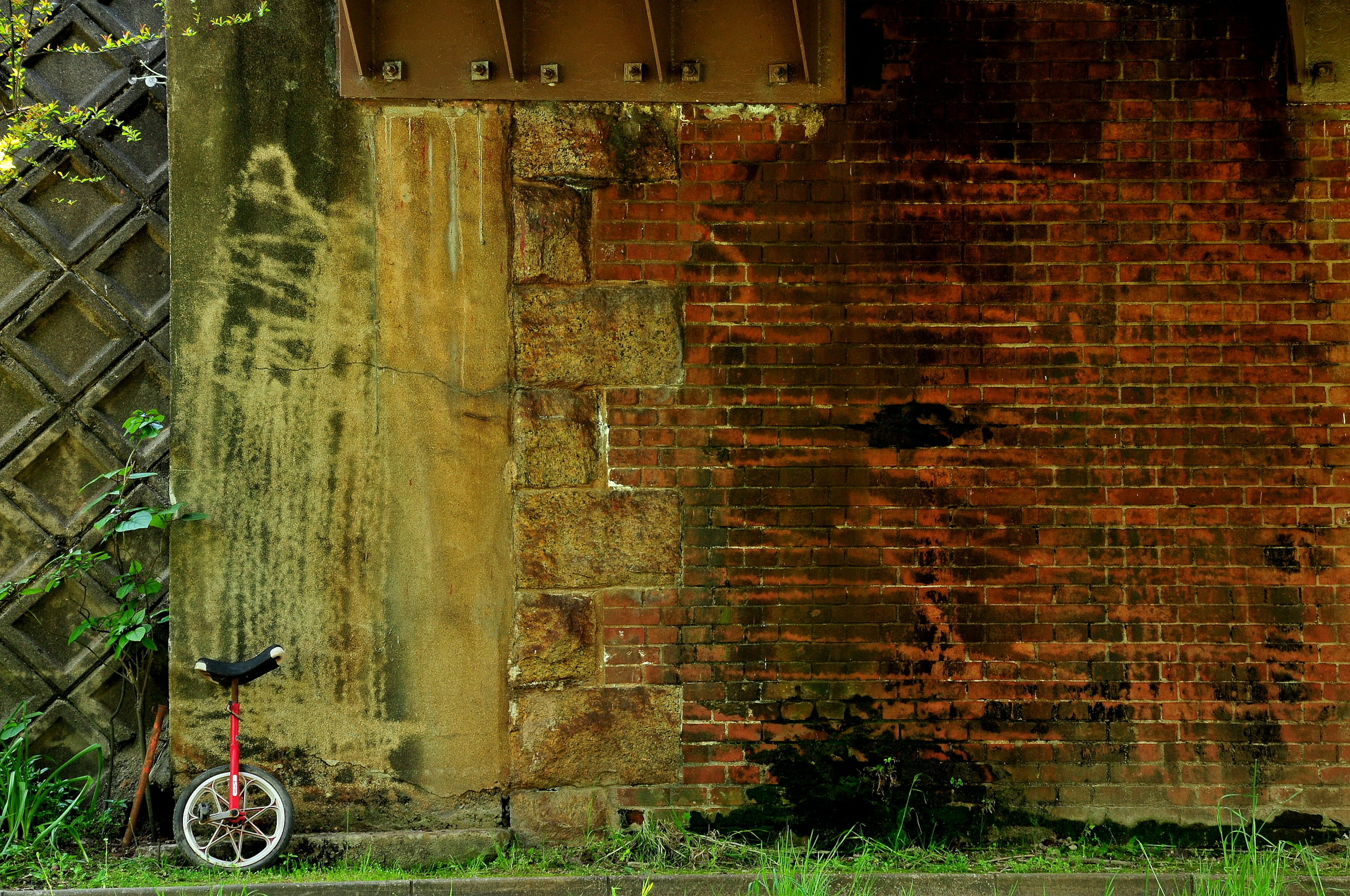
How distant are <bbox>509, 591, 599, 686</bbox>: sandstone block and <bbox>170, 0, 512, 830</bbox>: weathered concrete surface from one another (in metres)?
0.09

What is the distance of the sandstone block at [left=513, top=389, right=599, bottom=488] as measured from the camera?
3.64m

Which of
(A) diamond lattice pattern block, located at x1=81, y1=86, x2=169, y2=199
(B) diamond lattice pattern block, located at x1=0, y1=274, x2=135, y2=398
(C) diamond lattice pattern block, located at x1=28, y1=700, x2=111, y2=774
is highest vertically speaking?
(A) diamond lattice pattern block, located at x1=81, y1=86, x2=169, y2=199

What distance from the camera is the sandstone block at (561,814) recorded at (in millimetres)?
3586

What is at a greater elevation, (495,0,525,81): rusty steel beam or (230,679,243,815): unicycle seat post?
(495,0,525,81): rusty steel beam


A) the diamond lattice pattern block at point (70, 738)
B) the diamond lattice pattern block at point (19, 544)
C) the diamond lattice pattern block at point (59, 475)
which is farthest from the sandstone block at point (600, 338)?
the diamond lattice pattern block at point (70, 738)

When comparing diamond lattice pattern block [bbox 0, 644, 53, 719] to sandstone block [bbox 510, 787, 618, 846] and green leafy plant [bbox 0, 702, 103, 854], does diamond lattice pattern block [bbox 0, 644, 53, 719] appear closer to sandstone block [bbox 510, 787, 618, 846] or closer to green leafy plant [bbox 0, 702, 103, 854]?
green leafy plant [bbox 0, 702, 103, 854]

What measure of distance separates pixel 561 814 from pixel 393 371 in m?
2.06

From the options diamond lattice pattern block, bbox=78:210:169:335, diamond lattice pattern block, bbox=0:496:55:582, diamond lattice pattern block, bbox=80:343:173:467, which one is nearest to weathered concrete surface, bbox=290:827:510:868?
diamond lattice pattern block, bbox=0:496:55:582

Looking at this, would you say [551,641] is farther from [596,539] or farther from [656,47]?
[656,47]

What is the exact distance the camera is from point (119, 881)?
10.7 ft

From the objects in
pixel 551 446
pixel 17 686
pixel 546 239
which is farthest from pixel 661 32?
pixel 17 686

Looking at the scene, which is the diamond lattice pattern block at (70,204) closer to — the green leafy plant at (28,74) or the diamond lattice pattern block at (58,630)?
the green leafy plant at (28,74)

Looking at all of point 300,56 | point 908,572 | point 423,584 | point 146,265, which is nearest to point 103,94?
point 146,265

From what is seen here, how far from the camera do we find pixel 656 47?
11.9 feet
